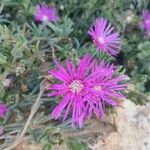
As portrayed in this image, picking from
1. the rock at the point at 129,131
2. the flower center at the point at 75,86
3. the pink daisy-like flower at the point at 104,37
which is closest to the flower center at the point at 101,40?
the pink daisy-like flower at the point at 104,37

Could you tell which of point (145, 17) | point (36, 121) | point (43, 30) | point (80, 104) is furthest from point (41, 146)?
point (145, 17)

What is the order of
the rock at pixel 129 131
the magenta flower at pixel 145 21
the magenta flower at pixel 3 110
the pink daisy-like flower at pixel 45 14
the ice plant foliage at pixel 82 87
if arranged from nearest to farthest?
the ice plant foliage at pixel 82 87
the magenta flower at pixel 3 110
the rock at pixel 129 131
the pink daisy-like flower at pixel 45 14
the magenta flower at pixel 145 21

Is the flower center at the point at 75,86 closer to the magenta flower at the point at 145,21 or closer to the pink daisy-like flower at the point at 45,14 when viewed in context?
the pink daisy-like flower at the point at 45,14

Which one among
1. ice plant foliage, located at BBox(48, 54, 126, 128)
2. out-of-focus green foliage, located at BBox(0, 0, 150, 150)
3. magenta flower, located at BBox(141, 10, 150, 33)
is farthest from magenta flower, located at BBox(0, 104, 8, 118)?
magenta flower, located at BBox(141, 10, 150, 33)

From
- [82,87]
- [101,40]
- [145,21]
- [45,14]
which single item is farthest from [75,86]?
[145,21]

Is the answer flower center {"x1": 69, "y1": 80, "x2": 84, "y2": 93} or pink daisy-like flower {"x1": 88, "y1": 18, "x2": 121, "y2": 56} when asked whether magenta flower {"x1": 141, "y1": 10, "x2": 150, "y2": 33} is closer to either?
pink daisy-like flower {"x1": 88, "y1": 18, "x2": 121, "y2": 56}

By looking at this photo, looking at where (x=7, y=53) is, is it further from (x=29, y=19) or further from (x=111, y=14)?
(x=111, y=14)
